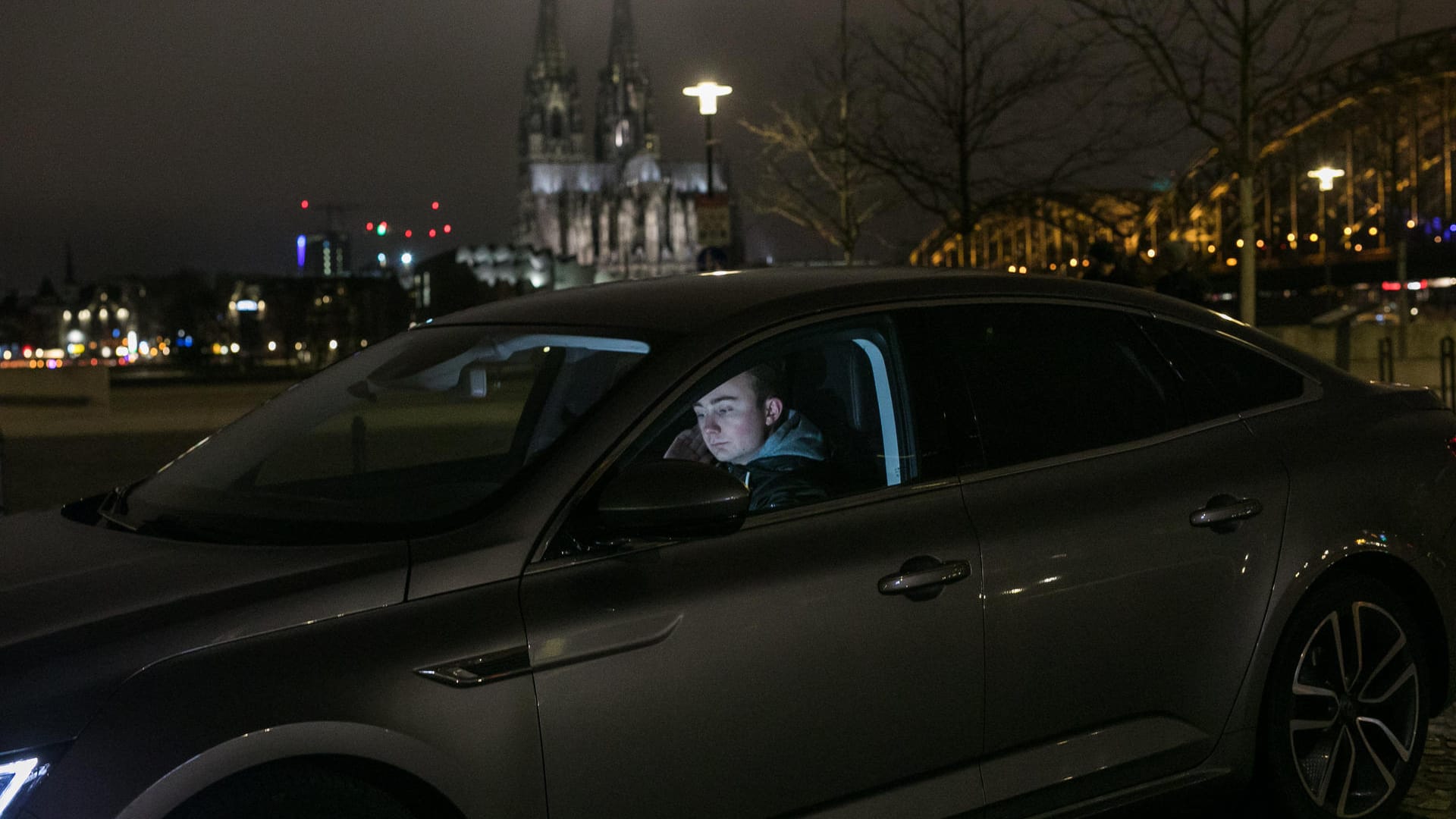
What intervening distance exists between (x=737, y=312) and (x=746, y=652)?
2.72 ft

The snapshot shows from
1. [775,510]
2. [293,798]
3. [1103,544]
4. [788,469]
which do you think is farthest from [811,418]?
[293,798]

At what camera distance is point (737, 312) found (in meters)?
3.81

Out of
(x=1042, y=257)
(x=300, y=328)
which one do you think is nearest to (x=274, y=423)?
(x=300, y=328)

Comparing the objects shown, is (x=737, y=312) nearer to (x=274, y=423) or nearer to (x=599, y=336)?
(x=599, y=336)

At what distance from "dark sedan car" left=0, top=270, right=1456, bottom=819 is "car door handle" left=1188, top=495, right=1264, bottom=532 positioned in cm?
1

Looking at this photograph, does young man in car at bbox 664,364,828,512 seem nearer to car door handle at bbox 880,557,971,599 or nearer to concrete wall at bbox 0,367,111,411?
car door handle at bbox 880,557,971,599

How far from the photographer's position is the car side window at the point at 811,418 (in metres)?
3.83

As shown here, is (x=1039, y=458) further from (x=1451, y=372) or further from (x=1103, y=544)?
(x=1451, y=372)

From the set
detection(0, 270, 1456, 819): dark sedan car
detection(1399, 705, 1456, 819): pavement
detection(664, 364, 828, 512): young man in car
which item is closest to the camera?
detection(0, 270, 1456, 819): dark sedan car

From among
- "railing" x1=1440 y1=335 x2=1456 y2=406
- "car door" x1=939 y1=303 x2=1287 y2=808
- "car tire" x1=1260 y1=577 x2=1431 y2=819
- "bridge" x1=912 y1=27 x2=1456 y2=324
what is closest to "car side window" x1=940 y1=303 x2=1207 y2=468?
"car door" x1=939 y1=303 x2=1287 y2=808

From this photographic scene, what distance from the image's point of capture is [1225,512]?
426 centimetres

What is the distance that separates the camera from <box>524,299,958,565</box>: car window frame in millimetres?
3322

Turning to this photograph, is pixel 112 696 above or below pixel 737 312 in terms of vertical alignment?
below

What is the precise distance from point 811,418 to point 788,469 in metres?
0.23
